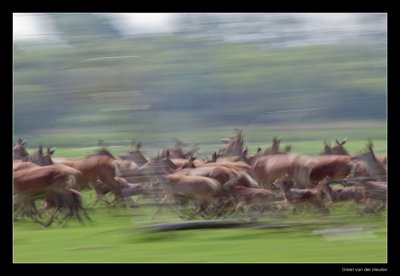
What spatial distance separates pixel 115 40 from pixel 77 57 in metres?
0.31

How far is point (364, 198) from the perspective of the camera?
646 cm

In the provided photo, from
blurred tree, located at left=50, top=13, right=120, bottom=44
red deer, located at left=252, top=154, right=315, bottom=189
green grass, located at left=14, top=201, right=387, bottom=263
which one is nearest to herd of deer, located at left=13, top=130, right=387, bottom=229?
red deer, located at left=252, top=154, right=315, bottom=189

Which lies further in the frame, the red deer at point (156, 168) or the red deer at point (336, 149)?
the red deer at point (336, 149)

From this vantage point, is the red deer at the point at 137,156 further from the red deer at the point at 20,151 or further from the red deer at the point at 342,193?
the red deer at the point at 342,193

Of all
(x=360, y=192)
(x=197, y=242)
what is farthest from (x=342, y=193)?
(x=197, y=242)

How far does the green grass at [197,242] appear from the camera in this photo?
A: 19.2ft

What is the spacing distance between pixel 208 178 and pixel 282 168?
0.59m

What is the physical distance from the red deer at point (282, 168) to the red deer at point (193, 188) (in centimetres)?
36

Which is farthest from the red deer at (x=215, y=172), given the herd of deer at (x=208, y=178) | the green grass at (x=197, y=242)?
the green grass at (x=197, y=242)

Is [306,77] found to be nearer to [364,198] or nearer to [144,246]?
[364,198]

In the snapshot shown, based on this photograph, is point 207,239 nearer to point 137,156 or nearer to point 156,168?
point 156,168

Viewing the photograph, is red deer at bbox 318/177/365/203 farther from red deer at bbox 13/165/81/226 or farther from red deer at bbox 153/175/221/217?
red deer at bbox 13/165/81/226
